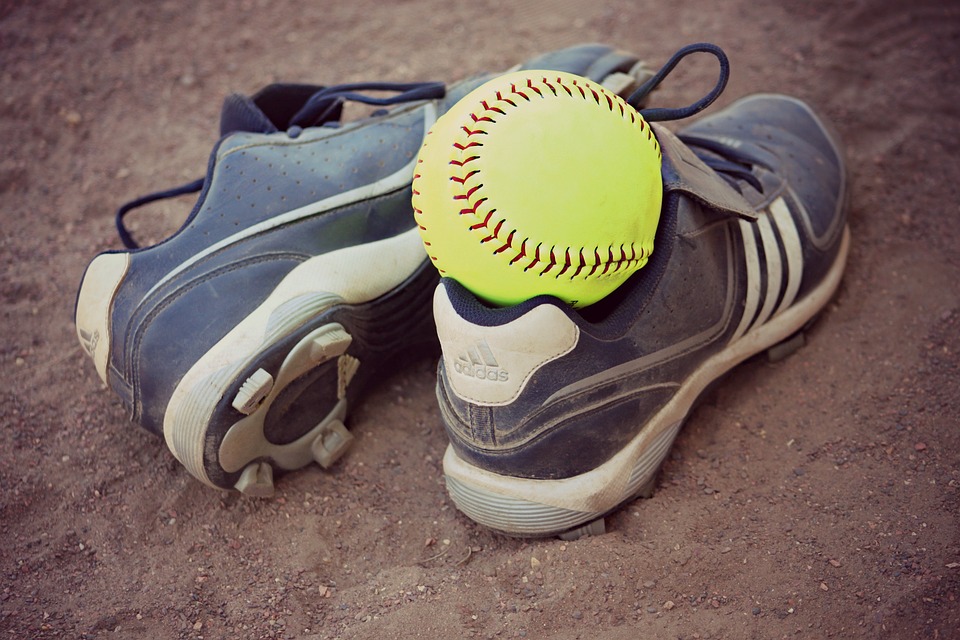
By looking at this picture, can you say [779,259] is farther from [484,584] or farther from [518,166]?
[484,584]

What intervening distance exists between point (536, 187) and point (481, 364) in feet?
0.94

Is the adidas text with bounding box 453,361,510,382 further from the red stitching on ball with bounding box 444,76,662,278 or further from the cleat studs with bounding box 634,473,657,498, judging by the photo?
the cleat studs with bounding box 634,473,657,498

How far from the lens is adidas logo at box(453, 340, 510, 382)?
3.98 feet

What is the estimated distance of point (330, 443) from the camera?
1.57 m

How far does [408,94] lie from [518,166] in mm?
650

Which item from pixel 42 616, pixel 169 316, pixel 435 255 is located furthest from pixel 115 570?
pixel 435 255

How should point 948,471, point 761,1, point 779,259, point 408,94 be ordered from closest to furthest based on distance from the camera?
point 948,471, point 779,259, point 408,94, point 761,1

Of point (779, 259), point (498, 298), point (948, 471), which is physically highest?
point (498, 298)

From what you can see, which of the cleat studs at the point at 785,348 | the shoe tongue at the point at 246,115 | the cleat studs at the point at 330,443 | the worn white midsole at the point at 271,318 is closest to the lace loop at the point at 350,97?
the shoe tongue at the point at 246,115

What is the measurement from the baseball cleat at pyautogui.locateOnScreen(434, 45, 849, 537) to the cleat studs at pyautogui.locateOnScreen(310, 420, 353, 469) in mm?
262

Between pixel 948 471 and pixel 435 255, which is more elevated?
pixel 435 255

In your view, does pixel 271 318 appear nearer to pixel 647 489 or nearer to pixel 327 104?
pixel 327 104

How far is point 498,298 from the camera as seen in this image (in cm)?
122

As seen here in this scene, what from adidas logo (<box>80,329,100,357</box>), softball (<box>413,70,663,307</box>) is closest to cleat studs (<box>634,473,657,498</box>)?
softball (<box>413,70,663,307</box>)
